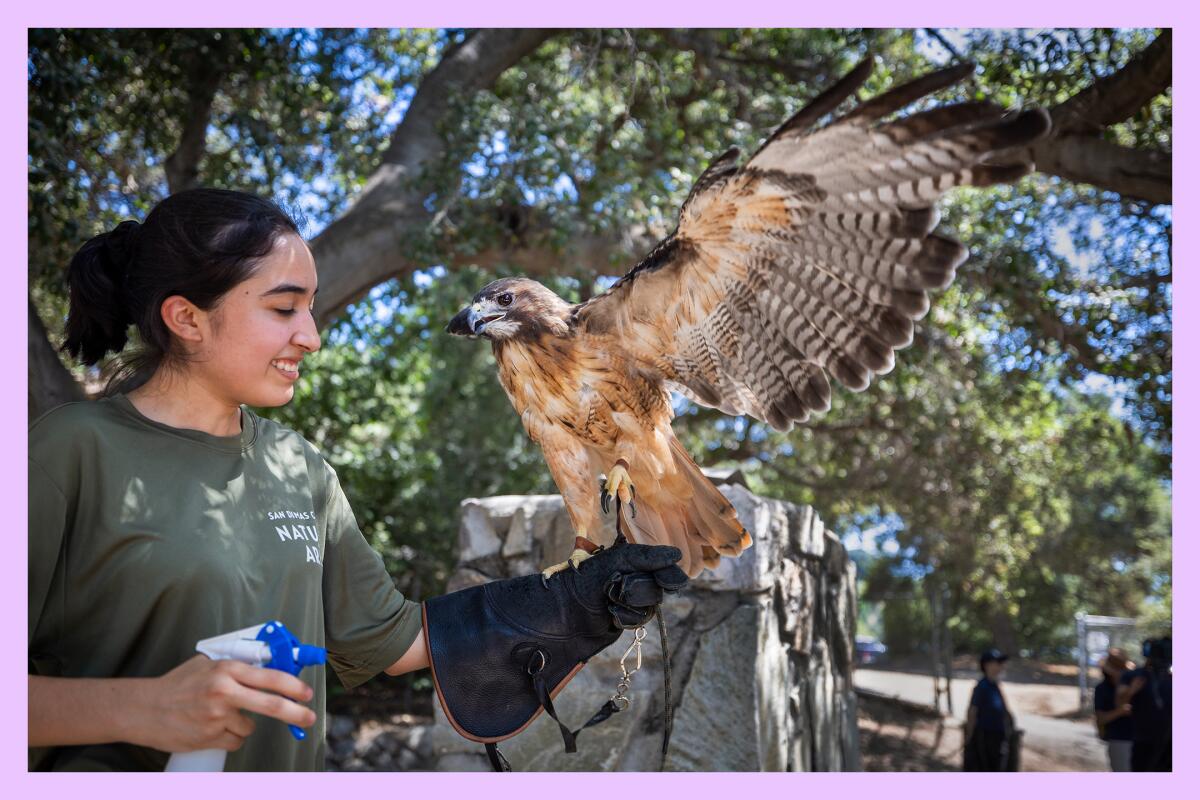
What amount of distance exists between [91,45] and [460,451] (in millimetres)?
4273

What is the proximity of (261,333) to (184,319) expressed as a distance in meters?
0.13

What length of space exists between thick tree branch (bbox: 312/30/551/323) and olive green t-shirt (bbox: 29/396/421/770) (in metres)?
3.04

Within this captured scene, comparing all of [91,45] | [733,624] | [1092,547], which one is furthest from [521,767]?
[1092,547]

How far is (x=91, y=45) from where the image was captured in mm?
4117

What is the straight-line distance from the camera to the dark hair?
54.9 inches

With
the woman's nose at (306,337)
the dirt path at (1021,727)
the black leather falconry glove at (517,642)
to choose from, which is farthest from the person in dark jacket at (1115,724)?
the woman's nose at (306,337)

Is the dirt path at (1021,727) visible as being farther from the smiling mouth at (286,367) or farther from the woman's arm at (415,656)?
the smiling mouth at (286,367)

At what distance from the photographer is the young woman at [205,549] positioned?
1184 millimetres

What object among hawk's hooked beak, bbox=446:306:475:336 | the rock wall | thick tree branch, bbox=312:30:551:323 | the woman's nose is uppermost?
thick tree branch, bbox=312:30:551:323

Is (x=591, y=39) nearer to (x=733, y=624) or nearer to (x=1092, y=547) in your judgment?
(x=733, y=624)

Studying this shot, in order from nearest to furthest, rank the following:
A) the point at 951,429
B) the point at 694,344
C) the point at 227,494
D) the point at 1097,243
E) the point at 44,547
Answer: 1. the point at 44,547
2. the point at 227,494
3. the point at 694,344
4. the point at 1097,243
5. the point at 951,429

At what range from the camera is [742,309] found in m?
1.80

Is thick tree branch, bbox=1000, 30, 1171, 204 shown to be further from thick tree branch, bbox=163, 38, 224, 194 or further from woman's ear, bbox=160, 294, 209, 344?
thick tree branch, bbox=163, 38, 224, 194

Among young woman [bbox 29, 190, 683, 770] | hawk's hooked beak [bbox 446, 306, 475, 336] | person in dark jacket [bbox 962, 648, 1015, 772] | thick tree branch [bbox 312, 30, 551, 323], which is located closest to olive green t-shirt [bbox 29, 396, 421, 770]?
young woman [bbox 29, 190, 683, 770]
